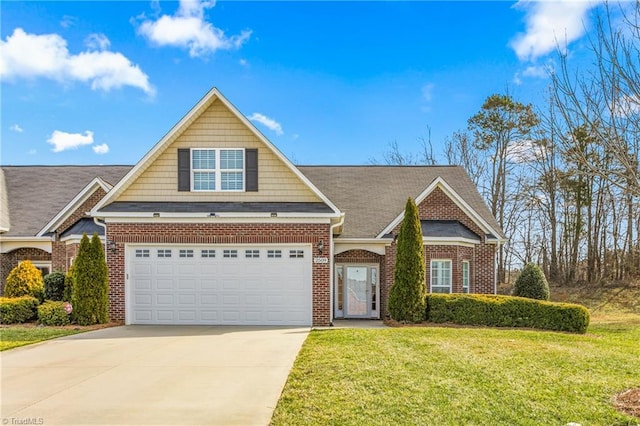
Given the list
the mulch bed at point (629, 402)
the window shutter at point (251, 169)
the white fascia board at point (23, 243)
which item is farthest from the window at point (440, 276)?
the white fascia board at point (23, 243)

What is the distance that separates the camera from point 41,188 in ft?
72.5

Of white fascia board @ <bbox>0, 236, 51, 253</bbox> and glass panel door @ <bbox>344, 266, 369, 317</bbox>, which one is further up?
white fascia board @ <bbox>0, 236, 51, 253</bbox>

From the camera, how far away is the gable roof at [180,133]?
48.6 ft

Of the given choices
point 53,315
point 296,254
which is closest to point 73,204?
point 53,315

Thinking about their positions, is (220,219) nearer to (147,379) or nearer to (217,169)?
(217,169)

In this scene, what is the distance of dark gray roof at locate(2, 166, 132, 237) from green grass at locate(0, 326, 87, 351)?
707cm

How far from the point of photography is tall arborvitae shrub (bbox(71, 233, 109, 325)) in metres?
13.9

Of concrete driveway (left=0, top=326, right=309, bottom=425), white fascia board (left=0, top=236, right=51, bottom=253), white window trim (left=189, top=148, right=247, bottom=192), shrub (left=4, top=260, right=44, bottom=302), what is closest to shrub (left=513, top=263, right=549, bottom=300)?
concrete driveway (left=0, top=326, right=309, bottom=425)

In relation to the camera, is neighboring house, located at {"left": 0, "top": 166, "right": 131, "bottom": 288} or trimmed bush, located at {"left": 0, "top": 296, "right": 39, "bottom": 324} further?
neighboring house, located at {"left": 0, "top": 166, "right": 131, "bottom": 288}

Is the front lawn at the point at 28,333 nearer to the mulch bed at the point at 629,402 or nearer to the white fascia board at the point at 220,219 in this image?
the white fascia board at the point at 220,219

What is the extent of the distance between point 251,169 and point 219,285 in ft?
12.4

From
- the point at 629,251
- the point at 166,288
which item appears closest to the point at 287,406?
the point at 166,288

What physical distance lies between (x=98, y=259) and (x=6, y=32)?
6.95m

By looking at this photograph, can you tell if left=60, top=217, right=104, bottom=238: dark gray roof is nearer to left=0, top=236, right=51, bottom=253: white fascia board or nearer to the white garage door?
left=0, top=236, right=51, bottom=253: white fascia board
